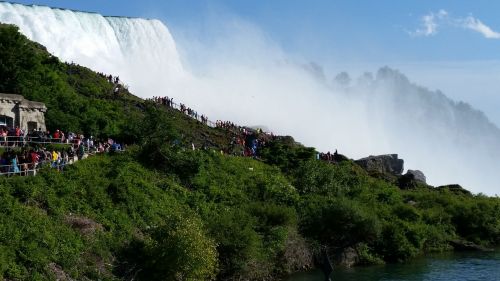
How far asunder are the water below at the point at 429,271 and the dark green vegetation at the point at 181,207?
145 cm

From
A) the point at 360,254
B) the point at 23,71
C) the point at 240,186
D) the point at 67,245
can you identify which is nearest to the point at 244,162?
the point at 240,186

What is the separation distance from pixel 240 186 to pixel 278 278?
10377 mm

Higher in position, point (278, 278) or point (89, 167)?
point (89, 167)

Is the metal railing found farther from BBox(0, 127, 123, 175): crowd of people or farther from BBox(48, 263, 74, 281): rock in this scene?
BBox(48, 263, 74, 281): rock

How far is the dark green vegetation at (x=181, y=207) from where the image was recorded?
93.8ft

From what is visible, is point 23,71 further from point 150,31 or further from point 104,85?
point 150,31

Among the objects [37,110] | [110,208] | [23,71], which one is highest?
[23,71]

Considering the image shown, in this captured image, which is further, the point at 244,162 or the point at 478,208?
the point at 478,208

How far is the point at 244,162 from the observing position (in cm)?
5150

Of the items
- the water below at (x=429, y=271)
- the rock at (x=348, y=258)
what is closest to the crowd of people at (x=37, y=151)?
the water below at (x=429, y=271)

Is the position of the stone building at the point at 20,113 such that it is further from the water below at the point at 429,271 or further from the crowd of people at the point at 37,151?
the water below at the point at 429,271

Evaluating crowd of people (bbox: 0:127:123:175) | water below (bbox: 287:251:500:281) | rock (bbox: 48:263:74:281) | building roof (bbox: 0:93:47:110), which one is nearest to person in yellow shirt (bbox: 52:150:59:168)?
crowd of people (bbox: 0:127:123:175)

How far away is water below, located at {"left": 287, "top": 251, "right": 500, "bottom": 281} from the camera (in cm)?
3844

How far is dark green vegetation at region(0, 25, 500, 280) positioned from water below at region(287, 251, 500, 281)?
57.2 inches
